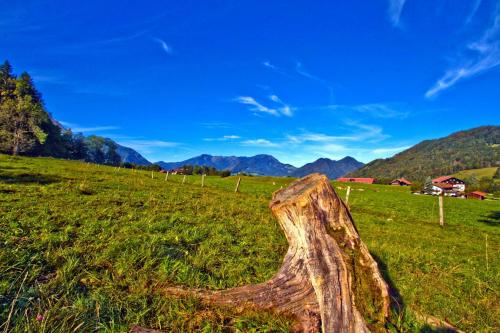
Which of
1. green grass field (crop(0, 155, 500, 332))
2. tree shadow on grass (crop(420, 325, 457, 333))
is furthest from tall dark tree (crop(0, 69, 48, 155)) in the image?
tree shadow on grass (crop(420, 325, 457, 333))

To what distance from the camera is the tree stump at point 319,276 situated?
3.80 m

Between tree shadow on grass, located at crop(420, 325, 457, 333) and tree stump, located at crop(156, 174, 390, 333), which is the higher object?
tree stump, located at crop(156, 174, 390, 333)

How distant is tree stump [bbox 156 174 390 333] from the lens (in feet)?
12.5

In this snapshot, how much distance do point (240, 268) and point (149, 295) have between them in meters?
2.29

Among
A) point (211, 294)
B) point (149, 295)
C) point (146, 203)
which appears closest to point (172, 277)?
point (149, 295)

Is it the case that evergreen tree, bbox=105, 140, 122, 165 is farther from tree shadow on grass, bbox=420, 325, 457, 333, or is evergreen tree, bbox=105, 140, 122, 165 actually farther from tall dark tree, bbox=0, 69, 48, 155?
tree shadow on grass, bbox=420, 325, 457, 333

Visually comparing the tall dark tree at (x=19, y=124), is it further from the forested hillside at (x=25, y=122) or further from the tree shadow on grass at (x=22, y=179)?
the tree shadow on grass at (x=22, y=179)

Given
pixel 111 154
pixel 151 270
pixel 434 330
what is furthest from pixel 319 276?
pixel 111 154

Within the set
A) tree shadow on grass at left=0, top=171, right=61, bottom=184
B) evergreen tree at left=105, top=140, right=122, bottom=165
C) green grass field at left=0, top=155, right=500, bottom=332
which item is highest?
evergreen tree at left=105, top=140, right=122, bottom=165

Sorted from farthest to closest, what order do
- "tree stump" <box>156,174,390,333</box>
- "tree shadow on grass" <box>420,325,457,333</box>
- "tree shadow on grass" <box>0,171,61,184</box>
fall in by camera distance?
"tree shadow on grass" <box>0,171,61,184</box>, "tree shadow on grass" <box>420,325,457,333</box>, "tree stump" <box>156,174,390,333</box>

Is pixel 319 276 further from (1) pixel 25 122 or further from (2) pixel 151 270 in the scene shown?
(1) pixel 25 122

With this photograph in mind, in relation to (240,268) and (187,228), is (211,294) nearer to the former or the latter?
(240,268)

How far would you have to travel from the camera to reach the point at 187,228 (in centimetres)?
938

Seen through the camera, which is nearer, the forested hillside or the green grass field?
the green grass field
